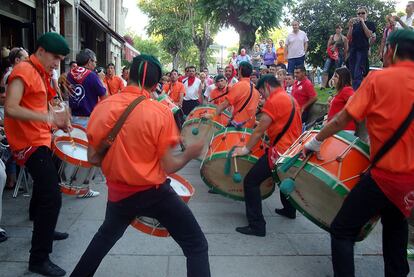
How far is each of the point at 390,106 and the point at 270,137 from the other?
193 centimetres

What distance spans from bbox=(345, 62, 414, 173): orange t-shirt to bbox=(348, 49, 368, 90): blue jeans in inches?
261

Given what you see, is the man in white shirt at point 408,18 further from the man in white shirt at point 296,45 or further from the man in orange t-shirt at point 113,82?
the man in orange t-shirt at point 113,82

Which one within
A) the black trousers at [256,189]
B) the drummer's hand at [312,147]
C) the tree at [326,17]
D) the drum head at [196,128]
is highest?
the tree at [326,17]

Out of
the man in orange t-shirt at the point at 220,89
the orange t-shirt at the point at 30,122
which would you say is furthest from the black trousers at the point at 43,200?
the man in orange t-shirt at the point at 220,89

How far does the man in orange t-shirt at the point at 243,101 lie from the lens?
20.9ft

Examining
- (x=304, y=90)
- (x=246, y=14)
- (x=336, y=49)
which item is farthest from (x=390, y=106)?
(x=246, y=14)

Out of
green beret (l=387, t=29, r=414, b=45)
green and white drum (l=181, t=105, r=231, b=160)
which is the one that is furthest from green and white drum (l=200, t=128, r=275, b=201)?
green beret (l=387, t=29, r=414, b=45)

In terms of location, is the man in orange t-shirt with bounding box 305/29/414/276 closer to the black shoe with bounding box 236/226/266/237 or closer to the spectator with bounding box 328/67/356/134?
the black shoe with bounding box 236/226/266/237

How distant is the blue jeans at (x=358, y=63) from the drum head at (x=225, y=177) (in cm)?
498

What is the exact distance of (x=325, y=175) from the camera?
3115 mm

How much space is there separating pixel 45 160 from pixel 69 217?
174cm

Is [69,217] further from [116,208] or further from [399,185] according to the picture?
[399,185]

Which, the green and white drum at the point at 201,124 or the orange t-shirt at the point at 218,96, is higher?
the orange t-shirt at the point at 218,96

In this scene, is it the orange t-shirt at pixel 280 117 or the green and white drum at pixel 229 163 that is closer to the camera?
the orange t-shirt at pixel 280 117
